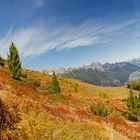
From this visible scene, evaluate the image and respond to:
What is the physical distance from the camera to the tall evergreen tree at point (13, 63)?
175 ft

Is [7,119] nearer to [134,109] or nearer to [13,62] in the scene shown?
[134,109]

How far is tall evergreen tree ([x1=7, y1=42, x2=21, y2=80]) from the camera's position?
53.3 metres

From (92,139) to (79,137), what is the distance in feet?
3.09

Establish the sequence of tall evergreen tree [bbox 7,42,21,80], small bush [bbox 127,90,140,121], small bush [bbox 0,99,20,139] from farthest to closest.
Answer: tall evergreen tree [bbox 7,42,21,80], small bush [bbox 127,90,140,121], small bush [bbox 0,99,20,139]

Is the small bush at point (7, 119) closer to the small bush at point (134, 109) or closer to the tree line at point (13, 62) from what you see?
the small bush at point (134, 109)

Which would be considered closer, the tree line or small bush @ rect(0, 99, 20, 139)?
small bush @ rect(0, 99, 20, 139)

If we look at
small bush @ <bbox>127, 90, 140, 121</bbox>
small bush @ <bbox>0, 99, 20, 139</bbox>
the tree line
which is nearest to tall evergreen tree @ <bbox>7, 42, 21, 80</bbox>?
the tree line

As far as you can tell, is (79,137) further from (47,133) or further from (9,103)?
(9,103)

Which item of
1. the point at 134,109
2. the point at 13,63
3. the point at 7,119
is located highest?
the point at 13,63

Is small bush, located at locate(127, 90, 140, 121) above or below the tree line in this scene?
below

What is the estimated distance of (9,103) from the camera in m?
15.2

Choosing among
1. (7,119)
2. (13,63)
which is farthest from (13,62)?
(7,119)

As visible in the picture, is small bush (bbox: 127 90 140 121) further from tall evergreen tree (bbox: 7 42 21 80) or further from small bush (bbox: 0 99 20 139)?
small bush (bbox: 0 99 20 139)

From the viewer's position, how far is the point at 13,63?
54.2 metres
